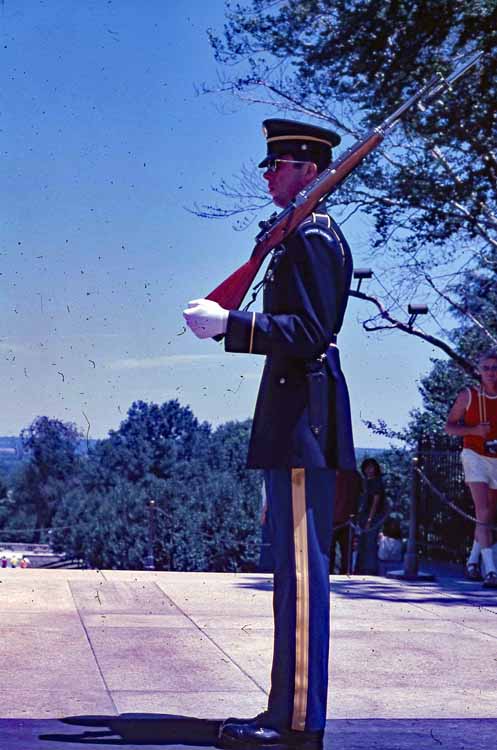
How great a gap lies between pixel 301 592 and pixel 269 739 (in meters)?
0.45

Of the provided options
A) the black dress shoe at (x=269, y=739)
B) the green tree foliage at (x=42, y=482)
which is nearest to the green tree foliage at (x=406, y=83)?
the black dress shoe at (x=269, y=739)

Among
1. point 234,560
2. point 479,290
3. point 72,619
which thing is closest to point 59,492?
point 234,560

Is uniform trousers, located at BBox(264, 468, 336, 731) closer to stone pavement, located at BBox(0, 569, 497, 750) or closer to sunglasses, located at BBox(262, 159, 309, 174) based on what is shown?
stone pavement, located at BBox(0, 569, 497, 750)

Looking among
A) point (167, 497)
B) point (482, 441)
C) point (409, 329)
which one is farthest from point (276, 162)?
point (167, 497)

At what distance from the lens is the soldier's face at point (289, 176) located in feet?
13.5

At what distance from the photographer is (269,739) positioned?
3965 mm

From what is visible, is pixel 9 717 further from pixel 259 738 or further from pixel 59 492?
pixel 59 492

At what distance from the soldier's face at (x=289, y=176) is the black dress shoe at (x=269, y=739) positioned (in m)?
1.60

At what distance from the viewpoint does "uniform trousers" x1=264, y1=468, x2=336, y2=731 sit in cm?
398

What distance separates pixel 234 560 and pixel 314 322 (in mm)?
63511

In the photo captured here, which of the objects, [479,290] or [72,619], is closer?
[72,619]

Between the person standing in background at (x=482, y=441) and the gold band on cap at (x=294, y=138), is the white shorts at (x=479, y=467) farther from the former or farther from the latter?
the gold band on cap at (x=294, y=138)

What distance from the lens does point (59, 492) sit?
90625 millimetres

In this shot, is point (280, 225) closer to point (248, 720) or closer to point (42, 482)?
point (248, 720)
